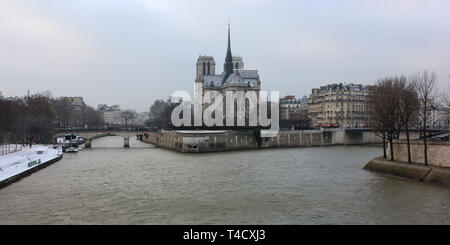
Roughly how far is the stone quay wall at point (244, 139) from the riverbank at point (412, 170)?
2097cm

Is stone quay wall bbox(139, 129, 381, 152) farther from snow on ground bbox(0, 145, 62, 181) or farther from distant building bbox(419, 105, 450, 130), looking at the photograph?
snow on ground bbox(0, 145, 62, 181)

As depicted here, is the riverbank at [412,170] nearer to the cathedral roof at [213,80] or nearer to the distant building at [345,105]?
the distant building at [345,105]

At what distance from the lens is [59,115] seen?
7238cm

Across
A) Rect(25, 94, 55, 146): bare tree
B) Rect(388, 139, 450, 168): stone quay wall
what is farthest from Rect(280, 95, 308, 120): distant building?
Rect(388, 139, 450, 168): stone quay wall

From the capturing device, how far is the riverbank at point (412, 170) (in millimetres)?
18888

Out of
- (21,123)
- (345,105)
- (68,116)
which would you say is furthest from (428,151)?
(68,116)

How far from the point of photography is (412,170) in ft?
68.6

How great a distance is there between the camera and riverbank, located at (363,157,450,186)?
18.9m

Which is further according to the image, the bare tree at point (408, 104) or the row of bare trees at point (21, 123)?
the row of bare trees at point (21, 123)

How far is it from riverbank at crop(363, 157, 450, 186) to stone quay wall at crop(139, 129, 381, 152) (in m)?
21.0

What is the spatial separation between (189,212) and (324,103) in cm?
6407

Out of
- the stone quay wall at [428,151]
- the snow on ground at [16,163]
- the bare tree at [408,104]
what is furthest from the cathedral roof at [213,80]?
the stone quay wall at [428,151]
